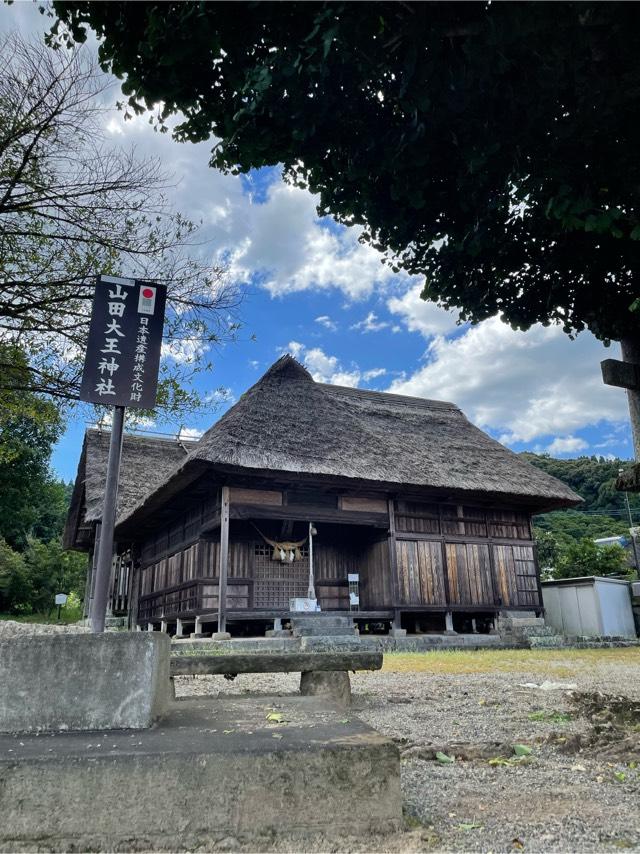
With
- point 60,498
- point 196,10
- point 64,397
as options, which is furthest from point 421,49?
point 60,498

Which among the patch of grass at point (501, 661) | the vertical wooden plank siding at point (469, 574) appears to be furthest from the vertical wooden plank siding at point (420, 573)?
the patch of grass at point (501, 661)

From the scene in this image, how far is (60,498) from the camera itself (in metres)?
37.6

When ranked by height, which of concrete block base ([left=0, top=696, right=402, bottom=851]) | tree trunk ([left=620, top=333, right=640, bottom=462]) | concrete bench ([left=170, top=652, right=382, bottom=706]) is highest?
tree trunk ([left=620, top=333, right=640, bottom=462])

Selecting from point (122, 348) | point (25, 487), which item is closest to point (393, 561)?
point (122, 348)

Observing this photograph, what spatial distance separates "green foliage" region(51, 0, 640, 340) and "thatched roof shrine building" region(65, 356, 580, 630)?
26.1 feet

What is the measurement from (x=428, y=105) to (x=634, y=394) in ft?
8.52

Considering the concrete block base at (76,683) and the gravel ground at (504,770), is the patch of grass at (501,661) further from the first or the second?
the concrete block base at (76,683)

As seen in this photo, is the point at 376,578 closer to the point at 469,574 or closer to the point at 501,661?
the point at 469,574

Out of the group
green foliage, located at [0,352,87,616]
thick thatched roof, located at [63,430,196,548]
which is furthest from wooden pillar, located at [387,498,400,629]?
green foliage, located at [0,352,87,616]

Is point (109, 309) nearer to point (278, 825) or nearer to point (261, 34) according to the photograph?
point (261, 34)

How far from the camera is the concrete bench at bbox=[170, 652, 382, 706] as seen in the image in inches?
141

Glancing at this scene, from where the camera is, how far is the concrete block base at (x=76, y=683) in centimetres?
240

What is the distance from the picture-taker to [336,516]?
44.1 ft

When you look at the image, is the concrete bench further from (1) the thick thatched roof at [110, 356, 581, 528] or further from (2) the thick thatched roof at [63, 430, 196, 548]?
(2) the thick thatched roof at [63, 430, 196, 548]
